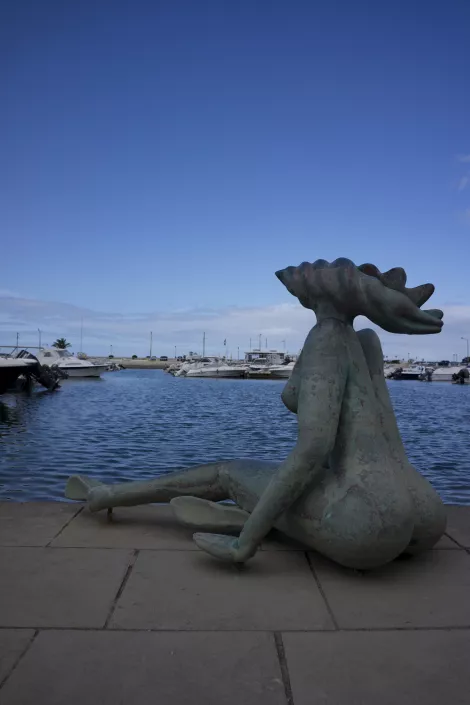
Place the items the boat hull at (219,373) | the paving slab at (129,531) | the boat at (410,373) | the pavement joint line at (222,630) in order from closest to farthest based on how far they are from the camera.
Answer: the pavement joint line at (222,630)
the paving slab at (129,531)
the boat hull at (219,373)
the boat at (410,373)

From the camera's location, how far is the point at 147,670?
2246mm

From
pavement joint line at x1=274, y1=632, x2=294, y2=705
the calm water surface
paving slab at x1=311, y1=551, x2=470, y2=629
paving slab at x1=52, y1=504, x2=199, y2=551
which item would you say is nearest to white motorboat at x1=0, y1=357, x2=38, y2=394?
the calm water surface

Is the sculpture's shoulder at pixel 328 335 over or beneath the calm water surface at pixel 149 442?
over

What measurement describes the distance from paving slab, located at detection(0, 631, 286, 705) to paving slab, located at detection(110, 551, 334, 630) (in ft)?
0.48

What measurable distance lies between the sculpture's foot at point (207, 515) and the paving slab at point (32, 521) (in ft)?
2.73

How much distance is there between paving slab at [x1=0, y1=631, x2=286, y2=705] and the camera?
6.83 feet

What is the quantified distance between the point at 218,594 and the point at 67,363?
176 feet

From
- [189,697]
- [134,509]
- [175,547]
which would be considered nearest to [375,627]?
[189,697]

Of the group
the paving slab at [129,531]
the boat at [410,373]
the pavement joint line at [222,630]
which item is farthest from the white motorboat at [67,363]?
the pavement joint line at [222,630]

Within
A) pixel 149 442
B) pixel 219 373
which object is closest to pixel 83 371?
pixel 219 373

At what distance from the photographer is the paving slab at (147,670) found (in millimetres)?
2082

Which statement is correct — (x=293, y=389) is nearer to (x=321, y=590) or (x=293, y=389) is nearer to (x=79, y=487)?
(x=321, y=590)

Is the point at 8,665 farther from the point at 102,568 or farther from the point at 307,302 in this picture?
the point at 307,302

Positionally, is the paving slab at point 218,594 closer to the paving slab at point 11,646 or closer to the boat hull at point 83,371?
the paving slab at point 11,646
